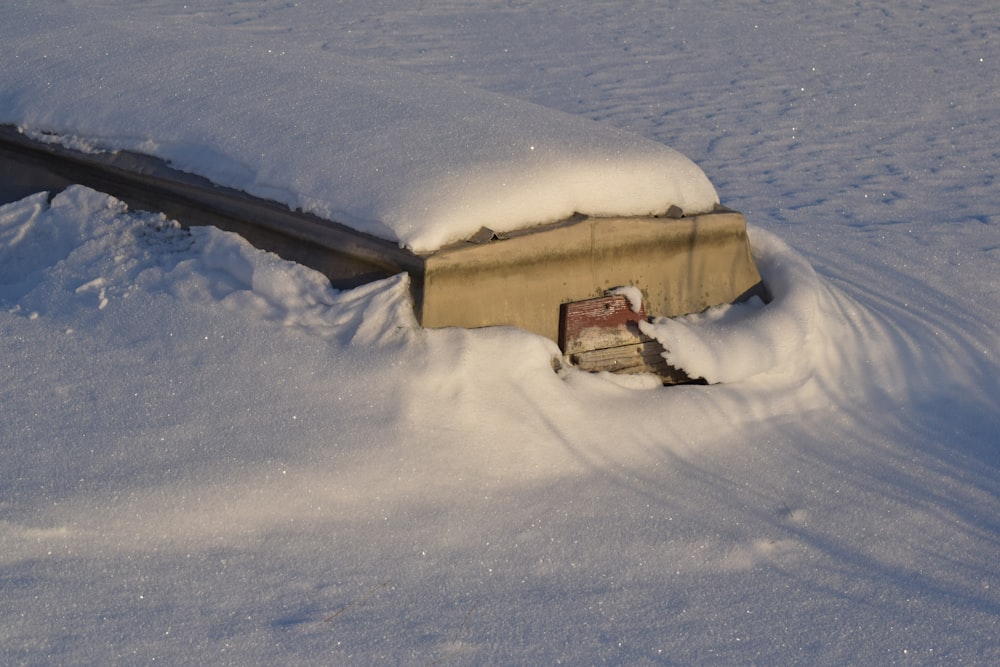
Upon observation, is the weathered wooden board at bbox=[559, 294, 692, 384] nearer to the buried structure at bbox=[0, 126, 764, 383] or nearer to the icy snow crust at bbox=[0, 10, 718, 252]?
the buried structure at bbox=[0, 126, 764, 383]

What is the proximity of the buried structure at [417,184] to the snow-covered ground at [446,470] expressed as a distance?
3.2 inches

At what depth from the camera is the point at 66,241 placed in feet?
12.0

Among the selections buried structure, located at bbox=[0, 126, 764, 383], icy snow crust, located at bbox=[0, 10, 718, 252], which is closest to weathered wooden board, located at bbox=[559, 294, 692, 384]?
buried structure, located at bbox=[0, 126, 764, 383]

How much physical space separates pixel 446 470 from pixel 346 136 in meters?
1.14

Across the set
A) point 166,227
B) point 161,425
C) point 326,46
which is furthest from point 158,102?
point 326,46

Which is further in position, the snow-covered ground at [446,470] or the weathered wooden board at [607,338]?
the weathered wooden board at [607,338]

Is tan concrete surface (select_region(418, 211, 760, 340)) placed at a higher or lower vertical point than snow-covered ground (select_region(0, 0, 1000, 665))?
higher

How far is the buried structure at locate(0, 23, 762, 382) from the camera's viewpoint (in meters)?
3.18

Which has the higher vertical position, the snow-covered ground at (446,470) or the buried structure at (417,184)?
the buried structure at (417,184)

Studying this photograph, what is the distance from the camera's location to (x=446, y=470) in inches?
114

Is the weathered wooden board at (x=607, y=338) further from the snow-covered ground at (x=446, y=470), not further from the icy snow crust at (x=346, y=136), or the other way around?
the icy snow crust at (x=346, y=136)

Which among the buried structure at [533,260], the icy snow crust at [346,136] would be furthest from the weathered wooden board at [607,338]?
the icy snow crust at [346,136]

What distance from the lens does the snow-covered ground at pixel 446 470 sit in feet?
7.98

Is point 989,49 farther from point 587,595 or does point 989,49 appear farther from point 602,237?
point 587,595
